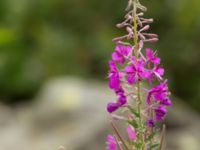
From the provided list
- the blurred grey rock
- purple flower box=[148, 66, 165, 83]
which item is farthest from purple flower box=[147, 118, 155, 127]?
the blurred grey rock

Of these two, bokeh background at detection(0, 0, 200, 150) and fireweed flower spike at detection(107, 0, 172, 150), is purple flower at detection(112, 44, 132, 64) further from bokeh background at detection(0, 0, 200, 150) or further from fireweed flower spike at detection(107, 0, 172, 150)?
bokeh background at detection(0, 0, 200, 150)

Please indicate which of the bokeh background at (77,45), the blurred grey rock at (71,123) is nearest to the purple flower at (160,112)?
the blurred grey rock at (71,123)

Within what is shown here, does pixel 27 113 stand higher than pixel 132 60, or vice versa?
pixel 132 60

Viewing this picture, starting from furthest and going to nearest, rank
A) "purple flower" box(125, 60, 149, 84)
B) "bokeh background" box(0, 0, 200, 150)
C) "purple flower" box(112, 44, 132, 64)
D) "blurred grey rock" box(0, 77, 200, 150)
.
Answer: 1. "bokeh background" box(0, 0, 200, 150)
2. "blurred grey rock" box(0, 77, 200, 150)
3. "purple flower" box(112, 44, 132, 64)
4. "purple flower" box(125, 60, 149, 84)

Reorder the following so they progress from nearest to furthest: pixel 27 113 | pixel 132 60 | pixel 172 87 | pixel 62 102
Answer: pixel 132 60
pixel 62 102
pixel 27 113
pixel 172 87

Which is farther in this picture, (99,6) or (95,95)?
(99,6)

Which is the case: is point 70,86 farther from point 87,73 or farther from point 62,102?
point 87,73

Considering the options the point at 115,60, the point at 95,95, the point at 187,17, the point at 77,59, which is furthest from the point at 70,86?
the point at 115,60
